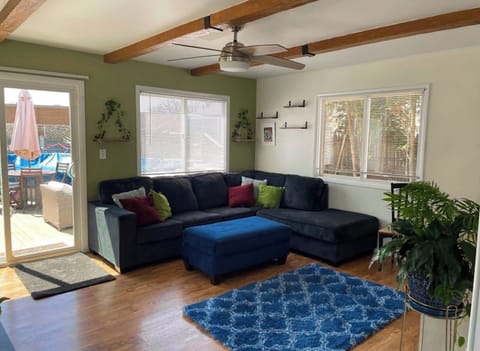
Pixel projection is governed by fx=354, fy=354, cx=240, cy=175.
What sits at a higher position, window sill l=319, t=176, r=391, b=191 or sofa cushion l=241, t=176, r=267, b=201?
window sill l=319, t=176, r=391, b=191

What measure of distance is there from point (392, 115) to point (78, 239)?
422 centimetres

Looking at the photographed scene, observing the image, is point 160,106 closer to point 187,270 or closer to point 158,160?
point 158,160

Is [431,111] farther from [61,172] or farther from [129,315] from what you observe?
[61,172]

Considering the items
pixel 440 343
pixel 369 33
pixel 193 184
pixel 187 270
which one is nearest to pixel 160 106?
pixel 193 184

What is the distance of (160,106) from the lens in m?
5.02

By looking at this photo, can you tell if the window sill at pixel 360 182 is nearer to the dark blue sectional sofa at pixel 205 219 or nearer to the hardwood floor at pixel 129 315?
the dark blue sectional sofa at pixel 205 219

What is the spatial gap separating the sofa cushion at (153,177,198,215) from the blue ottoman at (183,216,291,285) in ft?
3.13

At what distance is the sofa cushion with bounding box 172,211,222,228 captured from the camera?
4324mm

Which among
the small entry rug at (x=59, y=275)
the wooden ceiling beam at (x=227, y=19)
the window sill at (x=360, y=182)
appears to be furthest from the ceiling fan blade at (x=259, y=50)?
the small entry rug at (x=59, y=275)

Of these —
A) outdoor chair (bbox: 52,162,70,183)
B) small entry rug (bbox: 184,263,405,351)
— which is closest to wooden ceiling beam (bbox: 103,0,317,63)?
outdoor chair (bbox: 52,162,70,183)

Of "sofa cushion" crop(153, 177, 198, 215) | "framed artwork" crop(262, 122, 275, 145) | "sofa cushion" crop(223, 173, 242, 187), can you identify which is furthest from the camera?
"framed artwork" crop(262, 122, 275, 145)

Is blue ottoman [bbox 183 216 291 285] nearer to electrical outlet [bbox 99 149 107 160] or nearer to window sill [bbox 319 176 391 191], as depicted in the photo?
window sill [bbox 319 176 391 191]

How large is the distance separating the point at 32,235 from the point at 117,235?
3.93 feet

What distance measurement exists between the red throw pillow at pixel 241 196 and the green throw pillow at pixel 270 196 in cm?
15
